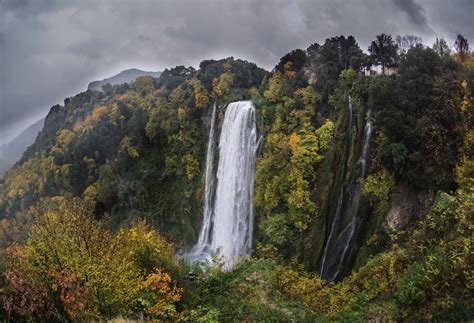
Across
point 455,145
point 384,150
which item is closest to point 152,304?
point 384,150

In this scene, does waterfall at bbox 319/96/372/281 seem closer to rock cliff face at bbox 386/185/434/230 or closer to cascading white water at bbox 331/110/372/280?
cascading white water at bbox 331/110/372/280

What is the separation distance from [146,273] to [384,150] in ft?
38.8

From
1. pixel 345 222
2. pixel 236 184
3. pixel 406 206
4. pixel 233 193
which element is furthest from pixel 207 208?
pixel 406 206

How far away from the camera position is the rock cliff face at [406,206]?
16.6 m

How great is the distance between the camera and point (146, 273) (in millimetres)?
11750

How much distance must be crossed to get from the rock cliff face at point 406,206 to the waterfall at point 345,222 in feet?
5.24

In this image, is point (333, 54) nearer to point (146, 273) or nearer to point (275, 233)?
point (275, 233)

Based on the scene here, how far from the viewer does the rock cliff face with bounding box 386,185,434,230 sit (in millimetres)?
16625

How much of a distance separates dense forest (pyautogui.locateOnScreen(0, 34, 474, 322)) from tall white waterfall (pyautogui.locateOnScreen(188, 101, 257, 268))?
1.19m

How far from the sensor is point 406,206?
17062mm

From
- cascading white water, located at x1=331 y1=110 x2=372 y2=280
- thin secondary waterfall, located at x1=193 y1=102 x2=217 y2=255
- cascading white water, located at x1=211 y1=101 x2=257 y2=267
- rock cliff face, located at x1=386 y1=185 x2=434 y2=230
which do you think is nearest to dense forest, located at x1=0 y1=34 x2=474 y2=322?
rock cliff face, located at x1=386 y1=185 x2=434 y2=230

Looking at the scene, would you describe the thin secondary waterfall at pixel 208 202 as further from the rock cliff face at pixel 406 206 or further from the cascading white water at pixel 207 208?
the rock cliff face at pixel 406 206

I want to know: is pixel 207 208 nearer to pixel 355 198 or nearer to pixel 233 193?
pixel 233 193

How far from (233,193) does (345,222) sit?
394 inches
